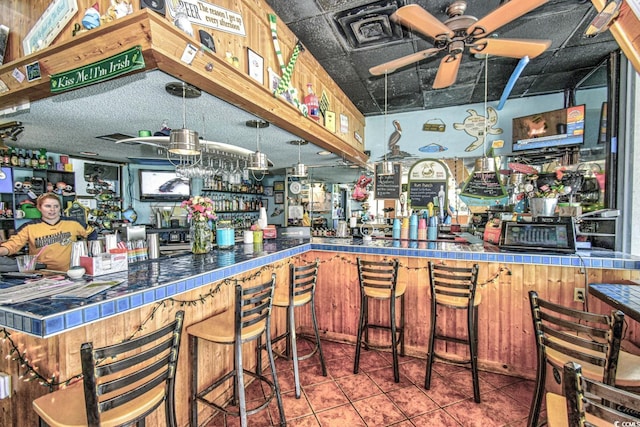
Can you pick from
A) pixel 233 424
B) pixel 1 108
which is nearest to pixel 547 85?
pixel 233 424

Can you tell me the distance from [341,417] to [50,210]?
3.43 metres

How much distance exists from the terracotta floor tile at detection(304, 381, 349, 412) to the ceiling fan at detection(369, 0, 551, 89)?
2.97 m

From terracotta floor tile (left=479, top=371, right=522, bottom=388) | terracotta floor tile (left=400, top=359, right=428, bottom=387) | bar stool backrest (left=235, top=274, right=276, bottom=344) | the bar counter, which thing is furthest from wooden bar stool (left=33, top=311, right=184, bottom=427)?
terracotta floor tile (left=479, top=371, right=522, bottom=388)

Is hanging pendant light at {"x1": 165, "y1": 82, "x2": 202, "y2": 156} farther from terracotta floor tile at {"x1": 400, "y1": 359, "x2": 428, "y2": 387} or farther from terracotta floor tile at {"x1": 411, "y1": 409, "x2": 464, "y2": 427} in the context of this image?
terracotta floor tile at {"x1": 400, "y1": 359, "x2": 428, "y2": 387}

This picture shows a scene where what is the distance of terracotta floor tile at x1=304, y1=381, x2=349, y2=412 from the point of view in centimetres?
232

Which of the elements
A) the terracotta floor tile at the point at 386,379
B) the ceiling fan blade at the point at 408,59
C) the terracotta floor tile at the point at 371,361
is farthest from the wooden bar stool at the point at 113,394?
the ceiling fan blade at the point at 408,59

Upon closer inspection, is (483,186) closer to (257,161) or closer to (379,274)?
(379,274)

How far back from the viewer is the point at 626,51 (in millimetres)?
2154

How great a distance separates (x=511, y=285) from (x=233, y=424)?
2648 mm

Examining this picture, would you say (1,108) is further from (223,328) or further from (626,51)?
(626,51)

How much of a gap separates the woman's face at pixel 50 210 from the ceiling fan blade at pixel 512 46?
434 centimetres

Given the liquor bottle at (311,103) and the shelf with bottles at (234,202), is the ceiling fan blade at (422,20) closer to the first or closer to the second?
the liquor bottle at (311,103)

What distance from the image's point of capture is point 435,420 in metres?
2.16

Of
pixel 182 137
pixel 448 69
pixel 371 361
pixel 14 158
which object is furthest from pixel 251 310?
pixel 14 158
